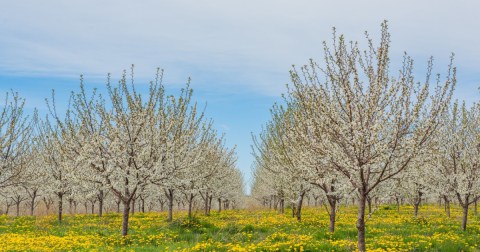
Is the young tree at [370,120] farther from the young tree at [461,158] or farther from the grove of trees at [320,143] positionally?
the young tree at [461,158]

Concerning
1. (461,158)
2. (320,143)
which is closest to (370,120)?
(320,143)

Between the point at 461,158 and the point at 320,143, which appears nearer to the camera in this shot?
the point at 320,143

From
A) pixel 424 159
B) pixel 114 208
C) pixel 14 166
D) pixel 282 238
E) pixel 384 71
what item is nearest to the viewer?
pixel 384 71

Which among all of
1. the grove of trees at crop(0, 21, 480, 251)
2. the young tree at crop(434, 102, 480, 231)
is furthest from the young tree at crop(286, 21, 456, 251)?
the young tree at crop(434, 102, 480, 231)

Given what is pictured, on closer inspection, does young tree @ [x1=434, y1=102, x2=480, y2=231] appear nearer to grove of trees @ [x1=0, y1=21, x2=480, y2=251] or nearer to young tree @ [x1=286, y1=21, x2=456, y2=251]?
grove of trees @ [x1=0, y1=21, x2=480, y2=251]

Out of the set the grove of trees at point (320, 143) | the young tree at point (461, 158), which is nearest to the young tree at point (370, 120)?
the grove of trees at point (320, 143)

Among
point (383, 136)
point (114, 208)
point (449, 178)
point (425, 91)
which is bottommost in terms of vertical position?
point (114, 208)

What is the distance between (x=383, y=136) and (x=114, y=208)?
6300cm

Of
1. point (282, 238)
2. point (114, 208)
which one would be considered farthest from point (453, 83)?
point (114, 208)

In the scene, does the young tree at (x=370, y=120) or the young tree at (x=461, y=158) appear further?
the young tree at (x=461, y=158)

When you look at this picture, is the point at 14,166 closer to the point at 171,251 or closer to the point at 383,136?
the point at 171,251

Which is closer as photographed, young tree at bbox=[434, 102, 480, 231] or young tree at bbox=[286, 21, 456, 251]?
young tree at bbox=[286, 21, 456, 251]

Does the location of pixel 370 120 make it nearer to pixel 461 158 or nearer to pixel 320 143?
pixel 320 143

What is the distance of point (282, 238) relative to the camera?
16.5 metres
